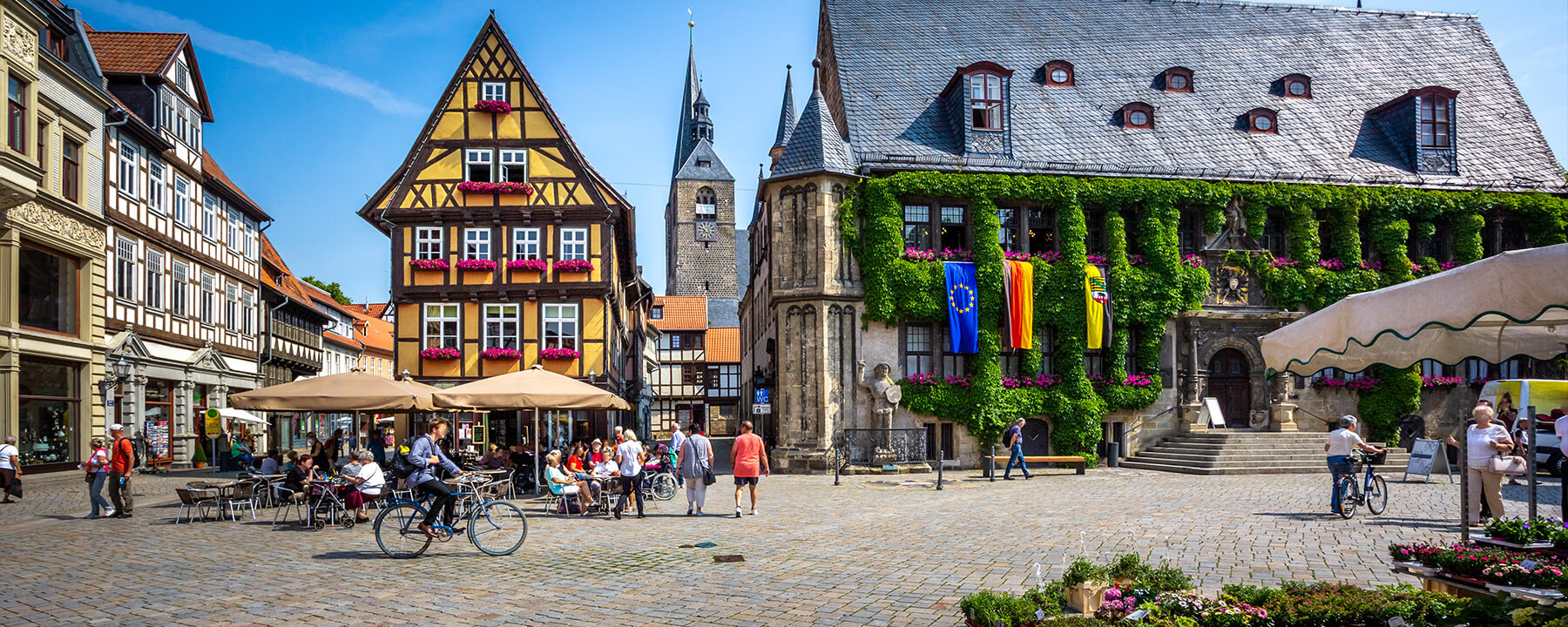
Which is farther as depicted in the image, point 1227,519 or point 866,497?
point 866,497

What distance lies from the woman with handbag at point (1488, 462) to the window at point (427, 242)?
26139 mm

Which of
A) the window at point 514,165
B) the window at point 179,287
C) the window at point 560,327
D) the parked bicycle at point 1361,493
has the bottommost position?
the parked bicycle at point 1361,493

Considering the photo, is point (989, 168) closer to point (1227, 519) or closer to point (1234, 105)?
point (1234, 105)

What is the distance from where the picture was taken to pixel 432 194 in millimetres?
30359

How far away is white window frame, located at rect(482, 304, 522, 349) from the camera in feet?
100.0

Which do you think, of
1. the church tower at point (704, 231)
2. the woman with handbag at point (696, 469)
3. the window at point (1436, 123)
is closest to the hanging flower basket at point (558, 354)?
the woman with handbag at point (696, 469)

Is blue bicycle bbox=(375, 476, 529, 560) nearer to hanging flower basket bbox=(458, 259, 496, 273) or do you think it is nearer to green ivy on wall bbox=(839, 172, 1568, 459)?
green ivy on wall bbox=(839, 172, 1568, 459)

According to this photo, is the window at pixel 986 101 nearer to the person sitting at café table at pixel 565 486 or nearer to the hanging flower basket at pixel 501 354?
the hanging flower basket at pixel 501 354

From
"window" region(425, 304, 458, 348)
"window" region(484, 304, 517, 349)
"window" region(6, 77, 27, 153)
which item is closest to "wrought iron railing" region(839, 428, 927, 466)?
"window" region(484, 304, 517, 349)

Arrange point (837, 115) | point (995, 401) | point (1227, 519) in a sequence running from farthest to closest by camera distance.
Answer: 1. point (837, 115)
2. point (995, 401)
3. point (1227, 519)

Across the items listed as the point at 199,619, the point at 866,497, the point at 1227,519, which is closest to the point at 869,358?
the point at 866,497

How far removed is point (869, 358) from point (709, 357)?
41008 millimetres

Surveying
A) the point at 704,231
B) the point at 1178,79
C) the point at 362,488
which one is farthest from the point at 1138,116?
the point at 704,231

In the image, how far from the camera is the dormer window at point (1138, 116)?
30094mm
